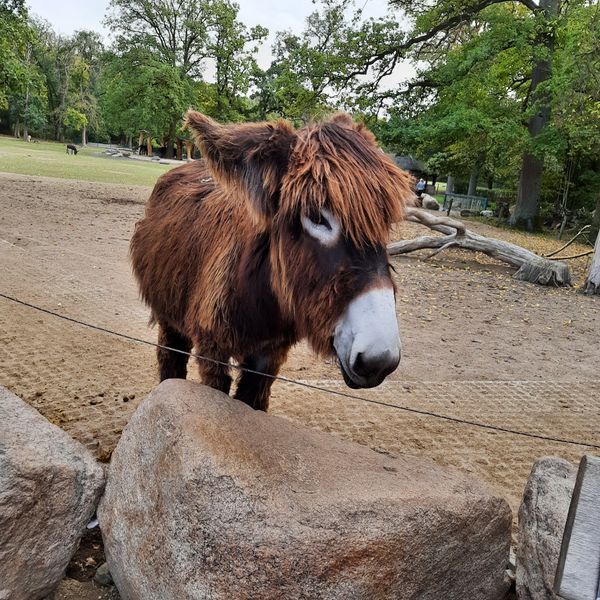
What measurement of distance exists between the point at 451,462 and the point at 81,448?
2463 millimetres

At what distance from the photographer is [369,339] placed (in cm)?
158

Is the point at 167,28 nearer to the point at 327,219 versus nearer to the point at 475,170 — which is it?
the point at 475,170

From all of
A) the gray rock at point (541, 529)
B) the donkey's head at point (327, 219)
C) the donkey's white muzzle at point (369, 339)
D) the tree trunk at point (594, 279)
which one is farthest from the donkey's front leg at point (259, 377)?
the tree trunk at point (594, 279)

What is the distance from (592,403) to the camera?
4711 millimetres

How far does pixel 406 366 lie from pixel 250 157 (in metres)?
3.72

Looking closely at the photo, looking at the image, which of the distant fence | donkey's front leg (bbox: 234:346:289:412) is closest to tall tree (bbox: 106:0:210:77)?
the distant fence

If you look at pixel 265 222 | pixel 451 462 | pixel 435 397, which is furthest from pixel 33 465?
pixel 435 397

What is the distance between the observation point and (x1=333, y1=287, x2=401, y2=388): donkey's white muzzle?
158cm

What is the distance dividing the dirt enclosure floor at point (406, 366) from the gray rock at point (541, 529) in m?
0.91

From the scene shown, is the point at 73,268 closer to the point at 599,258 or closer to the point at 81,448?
the point at 81,448

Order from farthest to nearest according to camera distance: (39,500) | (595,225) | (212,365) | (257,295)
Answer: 1. (595,225)
2. (212,365)
3. (257,295)
4. (39,500)

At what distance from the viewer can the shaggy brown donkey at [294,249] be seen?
Result: 1706 millimetres

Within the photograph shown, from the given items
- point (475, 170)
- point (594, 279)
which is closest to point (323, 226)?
point (594, 279)

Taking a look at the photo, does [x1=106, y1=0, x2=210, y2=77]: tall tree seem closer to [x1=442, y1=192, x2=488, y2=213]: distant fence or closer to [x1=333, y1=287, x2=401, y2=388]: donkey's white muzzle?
[x1=442, y1=192, x2=488, y2=213]: distant fence
